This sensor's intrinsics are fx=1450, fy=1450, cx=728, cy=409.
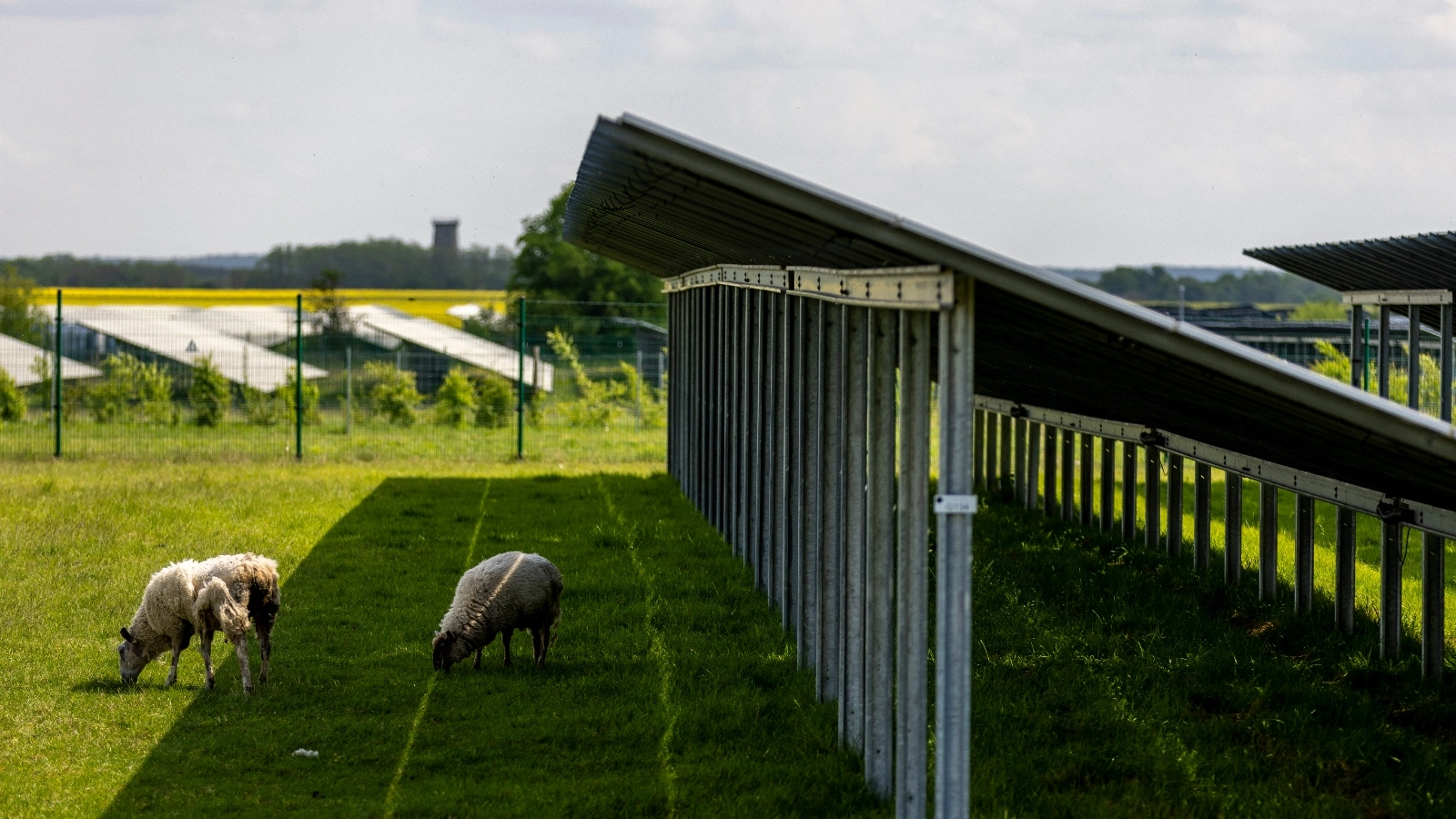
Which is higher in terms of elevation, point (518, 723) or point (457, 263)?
point (457, 263)

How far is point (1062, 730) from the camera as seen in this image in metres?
6.80

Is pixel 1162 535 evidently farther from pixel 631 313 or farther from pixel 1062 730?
pixel 631 313

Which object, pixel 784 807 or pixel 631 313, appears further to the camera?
pixel 631 313

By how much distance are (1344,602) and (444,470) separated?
1302 centimetres

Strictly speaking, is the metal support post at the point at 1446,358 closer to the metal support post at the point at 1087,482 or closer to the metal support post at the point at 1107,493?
the metal support post at the point at 1107,493

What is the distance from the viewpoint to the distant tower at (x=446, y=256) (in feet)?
412

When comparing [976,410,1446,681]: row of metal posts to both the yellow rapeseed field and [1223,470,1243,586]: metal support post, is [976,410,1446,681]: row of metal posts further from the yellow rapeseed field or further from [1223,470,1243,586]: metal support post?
the yellow rapeseed field

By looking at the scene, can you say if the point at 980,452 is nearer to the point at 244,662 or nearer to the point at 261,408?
the point at 244,662

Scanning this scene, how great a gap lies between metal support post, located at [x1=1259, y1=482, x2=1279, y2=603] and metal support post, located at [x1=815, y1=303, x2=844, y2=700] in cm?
372

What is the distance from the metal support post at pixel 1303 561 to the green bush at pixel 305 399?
60.2ft

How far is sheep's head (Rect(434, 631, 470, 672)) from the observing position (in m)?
8.10

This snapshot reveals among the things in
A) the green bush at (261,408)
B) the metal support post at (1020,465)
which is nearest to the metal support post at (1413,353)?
the metal support post at (1020,465)

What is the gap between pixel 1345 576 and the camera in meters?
8.66

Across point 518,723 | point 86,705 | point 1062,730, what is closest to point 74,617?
point 86,705
